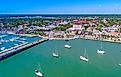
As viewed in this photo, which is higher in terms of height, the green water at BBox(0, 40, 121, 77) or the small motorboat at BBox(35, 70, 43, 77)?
the small motorboat at BBox(35, 70, 43, 77)

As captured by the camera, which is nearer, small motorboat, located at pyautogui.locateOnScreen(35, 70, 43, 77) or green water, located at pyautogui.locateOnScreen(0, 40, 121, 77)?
small motorboat, located at pyautogui.locateOnScreen(35, 70, 43, 77)

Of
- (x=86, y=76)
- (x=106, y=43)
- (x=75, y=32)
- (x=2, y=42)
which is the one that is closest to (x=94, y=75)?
(x=86, y=76)

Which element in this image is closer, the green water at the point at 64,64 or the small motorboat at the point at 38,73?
the small motorboat at the point at 38,73

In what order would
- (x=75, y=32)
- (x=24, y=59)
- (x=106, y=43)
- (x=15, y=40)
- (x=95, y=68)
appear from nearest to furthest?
(x=95, y=68), (x=24, y=59), (x=106, y=43), (x=15, y=40), (x=75, y=32)

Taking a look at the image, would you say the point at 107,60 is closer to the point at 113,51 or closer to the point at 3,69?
the point at 113,51

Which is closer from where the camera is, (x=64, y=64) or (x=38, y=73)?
(x=38, y=73)

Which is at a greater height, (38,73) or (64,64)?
(38,73)

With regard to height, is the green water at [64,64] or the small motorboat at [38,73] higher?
the small motorboat at [38,73]

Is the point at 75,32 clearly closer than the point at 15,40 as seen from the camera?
No
